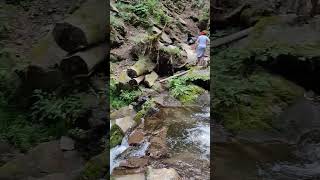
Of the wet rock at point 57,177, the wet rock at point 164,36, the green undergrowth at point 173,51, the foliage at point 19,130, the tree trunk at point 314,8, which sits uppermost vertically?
the tree trunk at point 314,8

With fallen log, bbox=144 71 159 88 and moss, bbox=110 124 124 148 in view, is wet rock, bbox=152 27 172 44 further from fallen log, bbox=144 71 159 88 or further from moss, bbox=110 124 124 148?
moss, bbox=110 124 124 148

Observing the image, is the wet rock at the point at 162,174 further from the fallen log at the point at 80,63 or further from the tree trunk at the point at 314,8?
the tree trunk at the point at 314,8

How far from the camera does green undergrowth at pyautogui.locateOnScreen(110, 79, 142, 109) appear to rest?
609 centimetres

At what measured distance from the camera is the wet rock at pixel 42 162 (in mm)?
3373

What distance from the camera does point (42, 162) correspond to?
11.4 ft

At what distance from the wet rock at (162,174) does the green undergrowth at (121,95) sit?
2.11m

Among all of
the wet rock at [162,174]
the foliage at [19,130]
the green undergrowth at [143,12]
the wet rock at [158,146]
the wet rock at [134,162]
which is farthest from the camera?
the green undergrowth at [143,12]

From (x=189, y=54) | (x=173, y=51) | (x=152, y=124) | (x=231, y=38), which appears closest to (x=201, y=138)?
(x=152, y=124)

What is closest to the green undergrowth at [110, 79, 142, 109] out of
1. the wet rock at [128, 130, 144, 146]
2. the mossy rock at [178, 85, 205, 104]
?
the mossy rock at [178, 85, 205, 104]

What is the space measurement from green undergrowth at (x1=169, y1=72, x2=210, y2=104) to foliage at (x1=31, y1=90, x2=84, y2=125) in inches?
97.2

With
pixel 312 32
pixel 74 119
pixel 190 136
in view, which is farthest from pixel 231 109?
pixel 74 119

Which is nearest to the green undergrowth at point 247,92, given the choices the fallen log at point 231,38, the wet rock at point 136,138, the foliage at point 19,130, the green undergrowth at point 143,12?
the fallen log at point 231,38

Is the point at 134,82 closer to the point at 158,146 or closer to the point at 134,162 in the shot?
the point at 158,146

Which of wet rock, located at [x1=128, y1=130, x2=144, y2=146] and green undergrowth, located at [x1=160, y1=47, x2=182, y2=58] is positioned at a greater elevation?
green undergrowth, located at [x1=160, y1=47, x2=182, y2=58]
